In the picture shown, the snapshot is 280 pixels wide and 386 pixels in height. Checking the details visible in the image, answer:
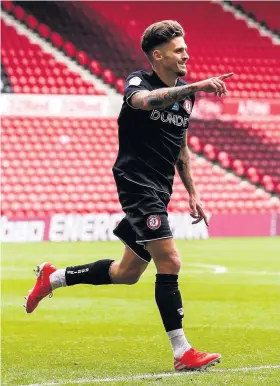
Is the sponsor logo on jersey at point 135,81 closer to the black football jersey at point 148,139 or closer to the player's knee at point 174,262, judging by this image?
the black football jersey at point 148,139

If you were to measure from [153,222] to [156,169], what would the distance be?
347mm

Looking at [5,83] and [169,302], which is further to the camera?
[5,83]

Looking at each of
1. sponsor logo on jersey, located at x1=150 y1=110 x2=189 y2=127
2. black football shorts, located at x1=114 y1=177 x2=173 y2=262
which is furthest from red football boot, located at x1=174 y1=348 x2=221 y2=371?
sponsor logo on jersey, located at x1=150 y1=110 x2=189 y2=127

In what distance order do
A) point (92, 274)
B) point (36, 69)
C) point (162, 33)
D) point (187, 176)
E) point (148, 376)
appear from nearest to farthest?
point (148, 376) → point (162, 33) → point (92, 274) → point (187, 176) → point (36, 69)

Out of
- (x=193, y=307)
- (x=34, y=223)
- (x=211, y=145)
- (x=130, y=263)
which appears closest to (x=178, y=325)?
(x=130, y=263)

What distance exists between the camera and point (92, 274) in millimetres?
5660

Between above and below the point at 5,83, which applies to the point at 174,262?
below

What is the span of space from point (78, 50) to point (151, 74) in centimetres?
1807

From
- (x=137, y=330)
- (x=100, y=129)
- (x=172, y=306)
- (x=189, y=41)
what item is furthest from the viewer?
(x=189, y=41)

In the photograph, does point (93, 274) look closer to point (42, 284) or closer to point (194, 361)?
point (42, 284)

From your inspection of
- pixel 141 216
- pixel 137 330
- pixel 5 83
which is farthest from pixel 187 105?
pixel 5 83

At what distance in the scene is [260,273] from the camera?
1141 centimetres

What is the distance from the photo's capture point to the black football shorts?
16.4 ft

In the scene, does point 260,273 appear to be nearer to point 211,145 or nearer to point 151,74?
point 151,74
